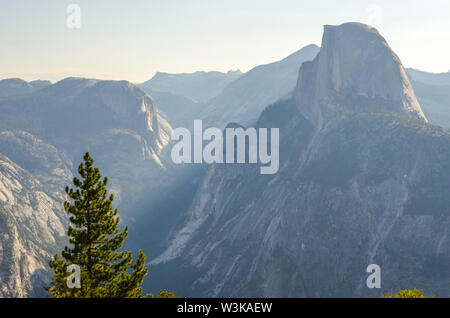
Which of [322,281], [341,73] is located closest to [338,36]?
[341,73]

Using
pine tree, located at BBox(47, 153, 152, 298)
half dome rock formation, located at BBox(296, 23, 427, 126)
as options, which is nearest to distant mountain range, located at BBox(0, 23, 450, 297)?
half dome rock formation, located at BBox(296, 23, 427, 126)

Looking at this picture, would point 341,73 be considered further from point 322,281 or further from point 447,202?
point 322,281

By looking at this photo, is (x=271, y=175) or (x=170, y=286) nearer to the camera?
(x=170, y=286)

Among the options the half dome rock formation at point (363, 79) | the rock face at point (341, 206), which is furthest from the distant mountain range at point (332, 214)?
the half dome rock formation at point (363, 79)

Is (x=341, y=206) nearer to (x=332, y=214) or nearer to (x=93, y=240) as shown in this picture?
(x=332, y=214)

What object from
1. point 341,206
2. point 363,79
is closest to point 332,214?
point 341,206

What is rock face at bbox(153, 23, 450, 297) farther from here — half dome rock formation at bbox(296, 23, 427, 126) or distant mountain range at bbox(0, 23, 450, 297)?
half dome rock formation at bbox(296, 23, 427, 126)

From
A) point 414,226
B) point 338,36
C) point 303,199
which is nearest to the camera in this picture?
point 414,226
